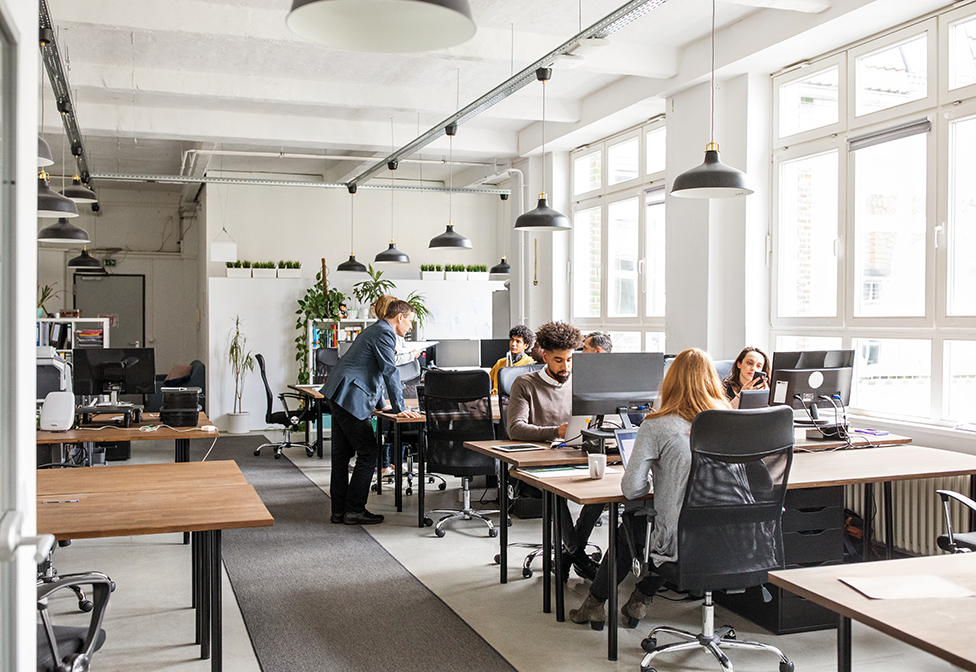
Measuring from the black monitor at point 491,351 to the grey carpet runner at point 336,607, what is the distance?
3.39 meters

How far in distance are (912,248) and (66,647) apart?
5588 mm

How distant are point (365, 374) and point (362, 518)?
1.03m

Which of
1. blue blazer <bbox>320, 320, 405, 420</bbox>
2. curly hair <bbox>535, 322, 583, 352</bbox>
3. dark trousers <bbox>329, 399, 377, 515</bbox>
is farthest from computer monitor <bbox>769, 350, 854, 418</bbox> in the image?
dark trousers <bbox>329, 399, 377, 515</bbox>

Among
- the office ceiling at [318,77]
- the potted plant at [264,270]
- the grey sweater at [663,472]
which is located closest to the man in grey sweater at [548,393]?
the grey sweater at [663,472]

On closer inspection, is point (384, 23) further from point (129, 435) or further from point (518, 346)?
point (518, 346)

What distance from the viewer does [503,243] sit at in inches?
510

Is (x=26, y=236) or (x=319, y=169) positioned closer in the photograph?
(x=26, y=236)

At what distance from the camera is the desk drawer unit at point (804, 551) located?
3.80m

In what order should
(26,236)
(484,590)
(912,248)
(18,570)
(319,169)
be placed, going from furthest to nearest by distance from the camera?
(319,169)
(912,248)
(484,590)
(26,236)
(18,570)

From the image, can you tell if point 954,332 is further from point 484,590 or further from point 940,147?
point 484,590

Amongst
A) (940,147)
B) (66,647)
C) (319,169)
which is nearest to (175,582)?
(66,647)

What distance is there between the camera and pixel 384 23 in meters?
2.19

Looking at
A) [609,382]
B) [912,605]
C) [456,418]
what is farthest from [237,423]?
[912,605]

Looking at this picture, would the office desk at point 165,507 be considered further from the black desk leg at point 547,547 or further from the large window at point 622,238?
the large window at point 622,238
